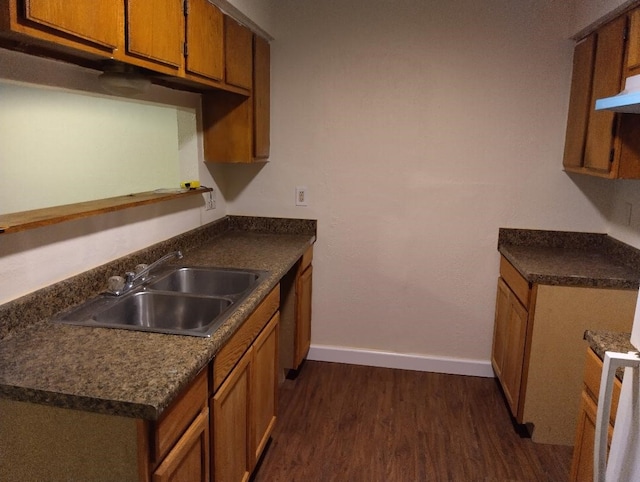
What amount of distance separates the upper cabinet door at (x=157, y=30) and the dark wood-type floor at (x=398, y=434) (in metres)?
1.81

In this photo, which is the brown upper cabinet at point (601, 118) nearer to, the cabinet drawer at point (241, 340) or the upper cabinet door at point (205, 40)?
the cabinet drawer at point (241, 340)

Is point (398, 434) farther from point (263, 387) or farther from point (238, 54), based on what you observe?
point (238, 54)

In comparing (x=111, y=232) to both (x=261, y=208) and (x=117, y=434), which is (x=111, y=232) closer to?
(x=117, y=434)

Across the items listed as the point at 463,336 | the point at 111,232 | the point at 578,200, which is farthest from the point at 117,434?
the point at 578,200

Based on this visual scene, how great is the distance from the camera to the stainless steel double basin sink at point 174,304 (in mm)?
1660

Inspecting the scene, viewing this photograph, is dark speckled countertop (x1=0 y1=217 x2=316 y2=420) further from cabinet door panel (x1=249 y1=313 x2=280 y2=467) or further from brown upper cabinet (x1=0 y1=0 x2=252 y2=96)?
brown upper cabinet (x1=0 y1=0 x2=252 y2=96)

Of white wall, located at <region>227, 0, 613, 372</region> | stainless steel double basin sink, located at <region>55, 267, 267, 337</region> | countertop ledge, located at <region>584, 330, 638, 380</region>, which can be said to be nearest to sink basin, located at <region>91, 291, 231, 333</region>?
stainless steel double basin sink, located at <region>55, 267, 267, 337</region>

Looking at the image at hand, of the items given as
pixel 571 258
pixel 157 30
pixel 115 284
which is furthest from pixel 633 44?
pixel 115 284

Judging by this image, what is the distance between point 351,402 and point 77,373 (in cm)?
192

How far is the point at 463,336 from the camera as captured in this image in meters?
3.26

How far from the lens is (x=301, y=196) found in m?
3.27

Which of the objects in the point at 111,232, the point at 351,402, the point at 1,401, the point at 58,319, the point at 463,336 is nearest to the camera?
the point at 1,401

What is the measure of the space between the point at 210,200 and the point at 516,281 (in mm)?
1835

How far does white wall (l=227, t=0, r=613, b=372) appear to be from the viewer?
9.65ft
